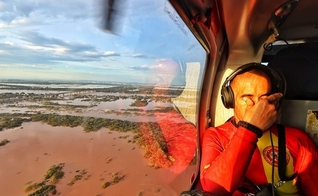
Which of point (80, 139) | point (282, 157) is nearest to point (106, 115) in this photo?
point (80, 139)

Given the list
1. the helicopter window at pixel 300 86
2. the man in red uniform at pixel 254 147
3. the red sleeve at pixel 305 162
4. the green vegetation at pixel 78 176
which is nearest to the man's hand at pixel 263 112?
the man in red uniform at pixel 254 147

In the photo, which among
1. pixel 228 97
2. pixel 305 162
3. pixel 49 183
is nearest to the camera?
pixel 49 183

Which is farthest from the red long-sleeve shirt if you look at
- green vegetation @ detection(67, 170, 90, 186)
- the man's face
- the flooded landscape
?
green vegetation @ detection(67, 170, 90, 186)

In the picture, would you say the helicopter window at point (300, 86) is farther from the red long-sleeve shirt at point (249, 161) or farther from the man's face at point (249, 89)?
the man's face at point (249, 89)

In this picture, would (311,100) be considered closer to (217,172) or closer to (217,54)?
(217,54)

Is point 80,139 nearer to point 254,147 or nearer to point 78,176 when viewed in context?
point 78,176

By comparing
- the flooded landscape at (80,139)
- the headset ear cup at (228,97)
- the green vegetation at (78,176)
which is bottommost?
the green vegetation at (78,176)
